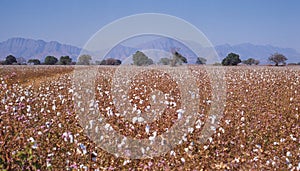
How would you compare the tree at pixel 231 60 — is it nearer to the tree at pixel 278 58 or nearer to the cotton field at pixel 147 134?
the tree at pixel 278 58

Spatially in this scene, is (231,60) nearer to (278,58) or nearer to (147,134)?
(278,58)

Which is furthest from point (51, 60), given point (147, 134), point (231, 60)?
point (147, 134)

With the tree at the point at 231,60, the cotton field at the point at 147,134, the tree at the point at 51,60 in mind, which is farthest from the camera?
the tree at the point at 51,60

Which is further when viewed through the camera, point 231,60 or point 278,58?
point 278,58

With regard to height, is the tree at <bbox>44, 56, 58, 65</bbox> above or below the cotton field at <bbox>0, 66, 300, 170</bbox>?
above

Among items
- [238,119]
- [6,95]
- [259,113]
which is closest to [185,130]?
[238,119]

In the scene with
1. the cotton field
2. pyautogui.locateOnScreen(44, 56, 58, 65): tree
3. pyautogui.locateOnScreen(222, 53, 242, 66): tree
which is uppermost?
pyautogui.locateOnScreen(222, 53, 242, 66): tree

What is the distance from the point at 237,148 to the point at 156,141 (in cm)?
122

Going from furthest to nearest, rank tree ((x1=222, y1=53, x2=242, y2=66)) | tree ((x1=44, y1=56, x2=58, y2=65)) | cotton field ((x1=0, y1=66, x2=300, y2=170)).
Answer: tree ((x1=44, y1=56, x2=58, y2=65)) < tree ((x1=222, y1=53, x2=242, y2=66)) < cotton field ((x1=0, y1=66, x2=300, y2=170))

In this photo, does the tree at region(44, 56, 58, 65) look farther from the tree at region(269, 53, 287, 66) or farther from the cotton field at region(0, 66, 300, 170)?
the cotton field at region(0, 66, 300, 170)

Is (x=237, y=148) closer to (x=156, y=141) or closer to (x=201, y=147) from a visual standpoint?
(x=201, y=147)

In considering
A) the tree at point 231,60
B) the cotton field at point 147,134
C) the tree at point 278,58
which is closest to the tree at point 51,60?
the tree at point 231,60

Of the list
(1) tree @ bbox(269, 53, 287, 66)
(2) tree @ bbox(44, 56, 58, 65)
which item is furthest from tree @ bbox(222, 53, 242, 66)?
(2) tree @ bbox(44, 56, 58, 65)

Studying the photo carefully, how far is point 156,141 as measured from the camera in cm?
586
